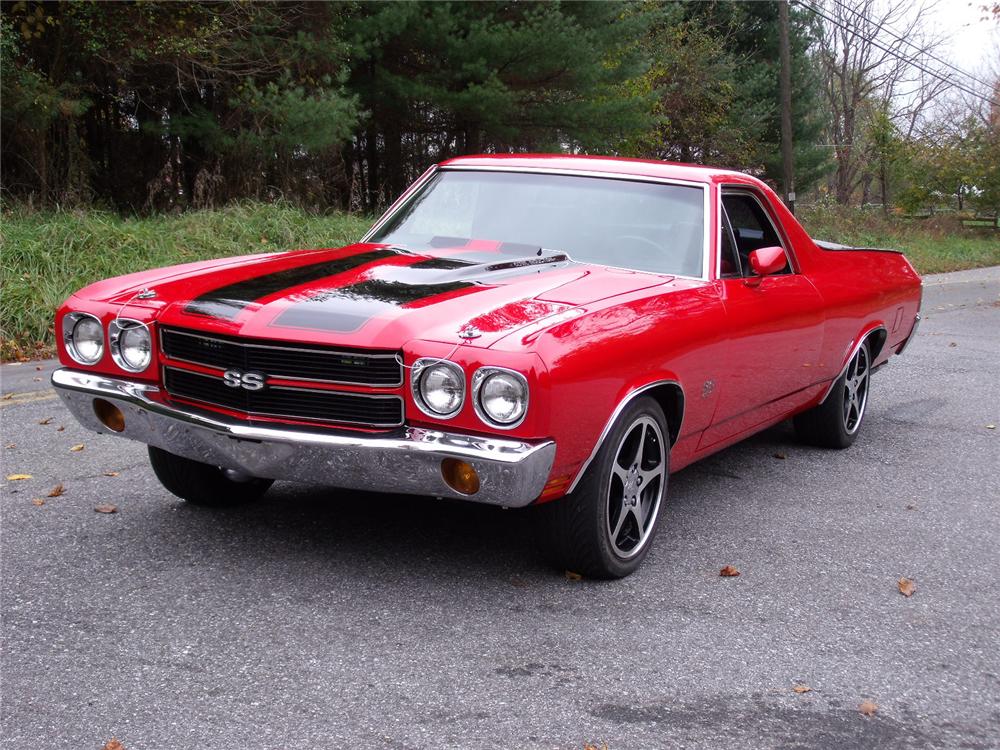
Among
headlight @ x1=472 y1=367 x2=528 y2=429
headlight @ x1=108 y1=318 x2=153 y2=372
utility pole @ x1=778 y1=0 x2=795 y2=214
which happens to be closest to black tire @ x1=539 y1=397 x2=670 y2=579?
headlight @ x1=472 y1=367 x2=528 y2=429

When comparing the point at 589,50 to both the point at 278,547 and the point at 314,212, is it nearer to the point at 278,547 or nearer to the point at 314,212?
the point at 314,212

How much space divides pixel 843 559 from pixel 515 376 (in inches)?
70.6

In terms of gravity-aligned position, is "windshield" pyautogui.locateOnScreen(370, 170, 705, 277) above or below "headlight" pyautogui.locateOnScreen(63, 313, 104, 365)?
above

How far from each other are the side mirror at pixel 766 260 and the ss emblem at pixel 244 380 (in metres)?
2.25

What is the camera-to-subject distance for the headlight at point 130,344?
411 centimetres

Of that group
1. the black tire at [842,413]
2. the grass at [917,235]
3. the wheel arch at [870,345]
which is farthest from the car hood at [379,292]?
the grass at [917,235]

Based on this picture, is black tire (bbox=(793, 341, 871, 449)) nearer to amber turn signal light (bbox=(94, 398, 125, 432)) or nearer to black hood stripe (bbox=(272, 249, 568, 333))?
black hood stripe (bbox=(272, 249, 568, 333))

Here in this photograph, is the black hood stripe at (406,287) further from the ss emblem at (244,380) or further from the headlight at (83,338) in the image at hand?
the headlight at (83,338)

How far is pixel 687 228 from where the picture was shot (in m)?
4.96

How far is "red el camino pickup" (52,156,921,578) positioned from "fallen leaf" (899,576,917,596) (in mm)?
934

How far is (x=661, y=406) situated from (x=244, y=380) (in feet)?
5.28

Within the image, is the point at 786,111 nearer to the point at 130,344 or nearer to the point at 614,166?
the point at 614,166

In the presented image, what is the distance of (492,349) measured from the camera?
139 inches

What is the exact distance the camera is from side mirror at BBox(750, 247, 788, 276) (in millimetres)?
4863
